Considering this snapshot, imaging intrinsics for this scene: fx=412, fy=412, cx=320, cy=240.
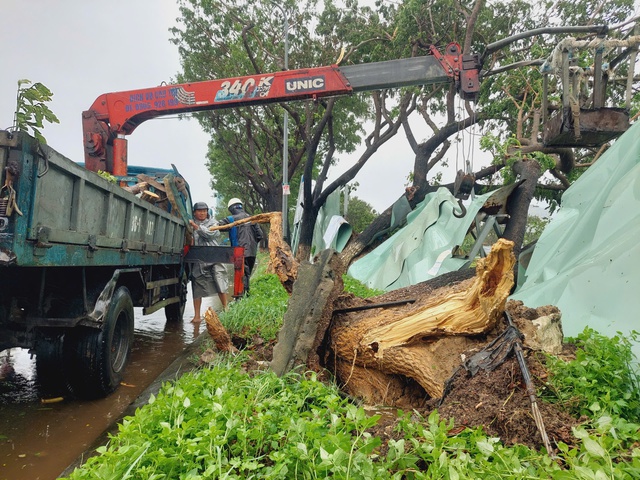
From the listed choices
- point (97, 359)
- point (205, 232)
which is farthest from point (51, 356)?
point (205, 232)

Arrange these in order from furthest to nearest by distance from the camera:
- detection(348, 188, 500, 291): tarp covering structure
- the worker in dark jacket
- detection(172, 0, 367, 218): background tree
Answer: detection(172, 0, 367, 218): background tree, the worker in dark jacket, detection(348, 188, 500, 291): tarp covering structure

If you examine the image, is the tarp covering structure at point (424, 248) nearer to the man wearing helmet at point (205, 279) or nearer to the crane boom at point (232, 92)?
the crane boom at point (232, 92)

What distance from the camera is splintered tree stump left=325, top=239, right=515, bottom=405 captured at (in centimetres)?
288

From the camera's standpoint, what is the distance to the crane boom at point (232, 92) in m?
6.35

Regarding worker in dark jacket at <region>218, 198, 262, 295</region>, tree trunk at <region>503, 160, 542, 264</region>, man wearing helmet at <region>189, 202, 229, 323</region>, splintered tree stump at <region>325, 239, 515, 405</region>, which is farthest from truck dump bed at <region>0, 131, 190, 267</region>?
tree trunk at <region>503, 160, 542, 264</region>

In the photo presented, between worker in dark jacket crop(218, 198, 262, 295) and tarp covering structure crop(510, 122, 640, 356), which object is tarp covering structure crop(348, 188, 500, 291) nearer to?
tarp covering structure crop(510, 122, 640, 356)

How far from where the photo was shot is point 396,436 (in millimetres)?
2102

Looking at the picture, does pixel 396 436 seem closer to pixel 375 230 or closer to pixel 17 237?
pixel 17 237

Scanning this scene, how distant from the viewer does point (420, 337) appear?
316 centimetres

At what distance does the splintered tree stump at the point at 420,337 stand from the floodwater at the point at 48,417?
1.99 metres

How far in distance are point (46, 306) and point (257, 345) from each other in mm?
1895

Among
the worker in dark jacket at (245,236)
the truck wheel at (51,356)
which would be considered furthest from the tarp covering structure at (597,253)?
the worker in dark jacket at (245,236)

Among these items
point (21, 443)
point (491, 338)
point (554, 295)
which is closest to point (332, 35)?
point (554, 295)

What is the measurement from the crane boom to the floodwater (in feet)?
10.0
